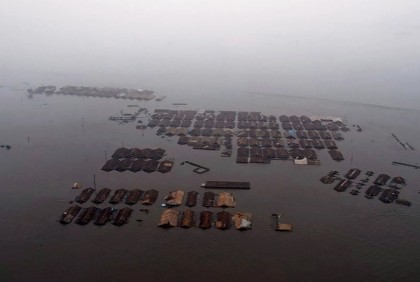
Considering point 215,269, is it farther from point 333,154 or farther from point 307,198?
point 333,154

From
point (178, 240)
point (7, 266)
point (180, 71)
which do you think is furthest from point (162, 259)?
point (180, 71)

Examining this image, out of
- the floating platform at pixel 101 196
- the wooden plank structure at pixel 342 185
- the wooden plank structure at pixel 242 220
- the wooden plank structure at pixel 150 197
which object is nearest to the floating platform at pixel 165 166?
the wooden plank structure at pixel 150 197

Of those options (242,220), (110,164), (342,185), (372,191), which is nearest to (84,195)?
(110,164)

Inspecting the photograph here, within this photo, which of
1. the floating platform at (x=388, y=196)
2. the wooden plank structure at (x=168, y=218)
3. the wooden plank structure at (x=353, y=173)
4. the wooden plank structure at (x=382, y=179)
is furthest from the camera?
the wooden plank structure at (x=353, y=173)

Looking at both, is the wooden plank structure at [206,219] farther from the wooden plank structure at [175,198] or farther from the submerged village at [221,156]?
the wooden plank structure at [175,198]

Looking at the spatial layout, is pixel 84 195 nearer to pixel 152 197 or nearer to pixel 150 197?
pixel 150 197

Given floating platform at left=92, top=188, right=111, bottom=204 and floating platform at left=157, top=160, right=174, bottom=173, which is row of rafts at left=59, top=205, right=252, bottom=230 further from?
floating platform at left=157, top=160, right=174, bottom=173
